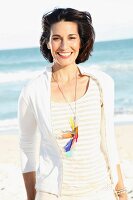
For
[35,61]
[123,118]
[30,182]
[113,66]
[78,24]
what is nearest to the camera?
[78,24]

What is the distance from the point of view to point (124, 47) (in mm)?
41688

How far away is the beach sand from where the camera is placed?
710 centimetres

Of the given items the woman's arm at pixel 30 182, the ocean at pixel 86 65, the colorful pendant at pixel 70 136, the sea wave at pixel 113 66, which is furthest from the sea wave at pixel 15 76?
the colorful pendant at pixel 70 136

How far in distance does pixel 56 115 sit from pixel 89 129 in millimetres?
203

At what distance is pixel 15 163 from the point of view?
358 inches

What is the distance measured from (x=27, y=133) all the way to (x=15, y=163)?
6066 mm

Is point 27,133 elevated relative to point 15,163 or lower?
elevated

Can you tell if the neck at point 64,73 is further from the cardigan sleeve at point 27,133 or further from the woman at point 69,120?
the cardigan sleeve at point 27,133

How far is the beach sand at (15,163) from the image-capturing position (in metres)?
7.10

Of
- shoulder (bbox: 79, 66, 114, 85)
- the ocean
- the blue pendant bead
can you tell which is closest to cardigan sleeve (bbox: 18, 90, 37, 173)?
the blue pendant bead

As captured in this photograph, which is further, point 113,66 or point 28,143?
point 113,66

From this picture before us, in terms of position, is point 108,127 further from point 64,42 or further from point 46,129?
point 64,42

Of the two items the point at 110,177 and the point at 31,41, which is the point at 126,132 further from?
the point at 31,41

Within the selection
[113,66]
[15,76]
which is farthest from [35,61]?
[15,76]
